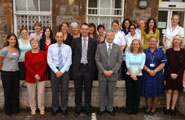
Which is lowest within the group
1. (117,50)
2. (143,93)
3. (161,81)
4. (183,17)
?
(143,93)

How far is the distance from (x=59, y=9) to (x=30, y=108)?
4.36 m

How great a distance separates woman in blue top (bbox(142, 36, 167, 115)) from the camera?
4.24 meters

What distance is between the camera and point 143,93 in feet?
14.5

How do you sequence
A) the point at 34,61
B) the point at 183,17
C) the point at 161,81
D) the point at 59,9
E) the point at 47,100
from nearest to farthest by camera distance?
the point at 34,61 < the point at 161,81 < the point at 47,100 < the point at 59,9 < the point at 183,17

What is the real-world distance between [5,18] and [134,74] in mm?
5894

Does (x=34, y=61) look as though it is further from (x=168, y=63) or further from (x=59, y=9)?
(x=59, y=9)

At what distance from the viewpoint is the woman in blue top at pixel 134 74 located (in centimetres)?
421

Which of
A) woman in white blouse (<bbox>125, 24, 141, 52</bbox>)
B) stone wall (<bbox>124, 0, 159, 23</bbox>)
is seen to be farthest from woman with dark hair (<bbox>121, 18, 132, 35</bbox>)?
stone wall (<bbox>124, 0, 159, 23</bbox>)

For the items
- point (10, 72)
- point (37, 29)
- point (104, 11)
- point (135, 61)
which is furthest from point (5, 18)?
point (135, 61)

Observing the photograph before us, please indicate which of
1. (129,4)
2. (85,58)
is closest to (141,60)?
(85,58)

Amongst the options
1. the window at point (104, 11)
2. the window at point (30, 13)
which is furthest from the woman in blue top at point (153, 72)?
the window at point (30, 13)

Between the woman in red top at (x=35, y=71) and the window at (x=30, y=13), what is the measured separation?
156 inches

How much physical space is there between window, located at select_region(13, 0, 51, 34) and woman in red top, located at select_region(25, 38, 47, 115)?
3.96m

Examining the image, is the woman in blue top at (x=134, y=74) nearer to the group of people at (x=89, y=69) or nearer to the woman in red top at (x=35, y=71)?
the group of people at (x=89, y=69)
